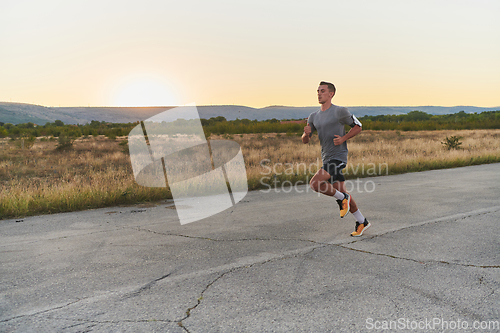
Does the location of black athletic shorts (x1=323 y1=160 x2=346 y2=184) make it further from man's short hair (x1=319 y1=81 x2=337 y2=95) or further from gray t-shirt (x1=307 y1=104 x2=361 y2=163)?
man's short hair (x1=319 y1=81 x2=337 y2=95)

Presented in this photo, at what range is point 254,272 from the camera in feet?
13.4

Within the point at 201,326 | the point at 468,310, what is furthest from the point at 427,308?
the point at 201,326

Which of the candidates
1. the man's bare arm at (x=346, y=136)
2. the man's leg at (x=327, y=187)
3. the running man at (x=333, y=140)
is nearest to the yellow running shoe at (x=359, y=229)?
the running man at (x=333, y=140)

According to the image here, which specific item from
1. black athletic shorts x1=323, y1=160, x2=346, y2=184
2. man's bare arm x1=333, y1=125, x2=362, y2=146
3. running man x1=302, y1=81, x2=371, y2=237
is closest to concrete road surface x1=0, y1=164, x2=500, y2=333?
running man x1=302, y1=81, x2=371, y2=237

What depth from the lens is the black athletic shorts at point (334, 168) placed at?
5.43 meters

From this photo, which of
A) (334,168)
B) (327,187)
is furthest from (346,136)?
(327,187)

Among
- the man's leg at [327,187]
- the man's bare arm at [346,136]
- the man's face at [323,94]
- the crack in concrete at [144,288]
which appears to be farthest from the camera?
the man's leg at [327,187]

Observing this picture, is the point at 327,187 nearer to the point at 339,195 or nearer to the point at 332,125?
the point at 339,195

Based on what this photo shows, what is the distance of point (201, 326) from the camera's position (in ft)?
9.52

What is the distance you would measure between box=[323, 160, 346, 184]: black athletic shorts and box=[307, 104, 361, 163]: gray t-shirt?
0.06m

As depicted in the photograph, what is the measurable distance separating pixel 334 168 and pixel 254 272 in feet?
7.03

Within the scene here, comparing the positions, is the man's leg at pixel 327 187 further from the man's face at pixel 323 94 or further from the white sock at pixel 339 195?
the man's face at pixel 323 94

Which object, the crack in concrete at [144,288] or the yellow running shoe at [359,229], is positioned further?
the yellow running shoe at [359,229]

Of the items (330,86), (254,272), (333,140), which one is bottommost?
(254,272)
